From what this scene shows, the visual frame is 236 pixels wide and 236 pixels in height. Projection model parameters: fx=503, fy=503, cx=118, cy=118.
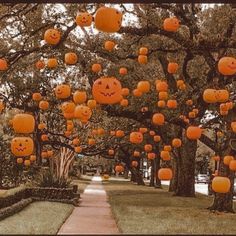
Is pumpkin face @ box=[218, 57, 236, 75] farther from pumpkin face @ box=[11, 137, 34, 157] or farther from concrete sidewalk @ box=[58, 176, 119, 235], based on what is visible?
pumpkin face @ box=[11, 137, 34, 157]

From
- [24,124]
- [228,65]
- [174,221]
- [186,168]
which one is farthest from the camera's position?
[186,168]

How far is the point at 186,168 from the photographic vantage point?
100ft

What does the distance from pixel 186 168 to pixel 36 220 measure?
57.0 ft

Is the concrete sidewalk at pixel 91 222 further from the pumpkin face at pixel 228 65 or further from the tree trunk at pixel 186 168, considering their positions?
the tree trunk at pixel 186 168

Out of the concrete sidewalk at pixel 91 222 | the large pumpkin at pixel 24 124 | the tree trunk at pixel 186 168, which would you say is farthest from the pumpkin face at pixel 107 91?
the tree trunk at pixel 186 168

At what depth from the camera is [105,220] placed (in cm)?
1585

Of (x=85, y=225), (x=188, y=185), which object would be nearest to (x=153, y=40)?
(x=85, y=225)

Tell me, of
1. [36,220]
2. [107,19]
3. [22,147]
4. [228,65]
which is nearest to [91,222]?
[36,220]

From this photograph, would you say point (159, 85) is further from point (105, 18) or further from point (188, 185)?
point (188, 185)

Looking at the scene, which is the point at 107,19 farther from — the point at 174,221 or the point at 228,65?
the point at 174,221

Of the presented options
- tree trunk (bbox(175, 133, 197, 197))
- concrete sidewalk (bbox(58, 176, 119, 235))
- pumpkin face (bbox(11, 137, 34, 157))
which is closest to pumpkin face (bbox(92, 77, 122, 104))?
pumpkin face (bbox(11, 137, 34, 157))

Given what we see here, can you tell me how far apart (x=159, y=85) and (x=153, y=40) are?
485cm

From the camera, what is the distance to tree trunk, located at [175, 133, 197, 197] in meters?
30.3

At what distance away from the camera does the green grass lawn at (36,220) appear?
12.3 meters
